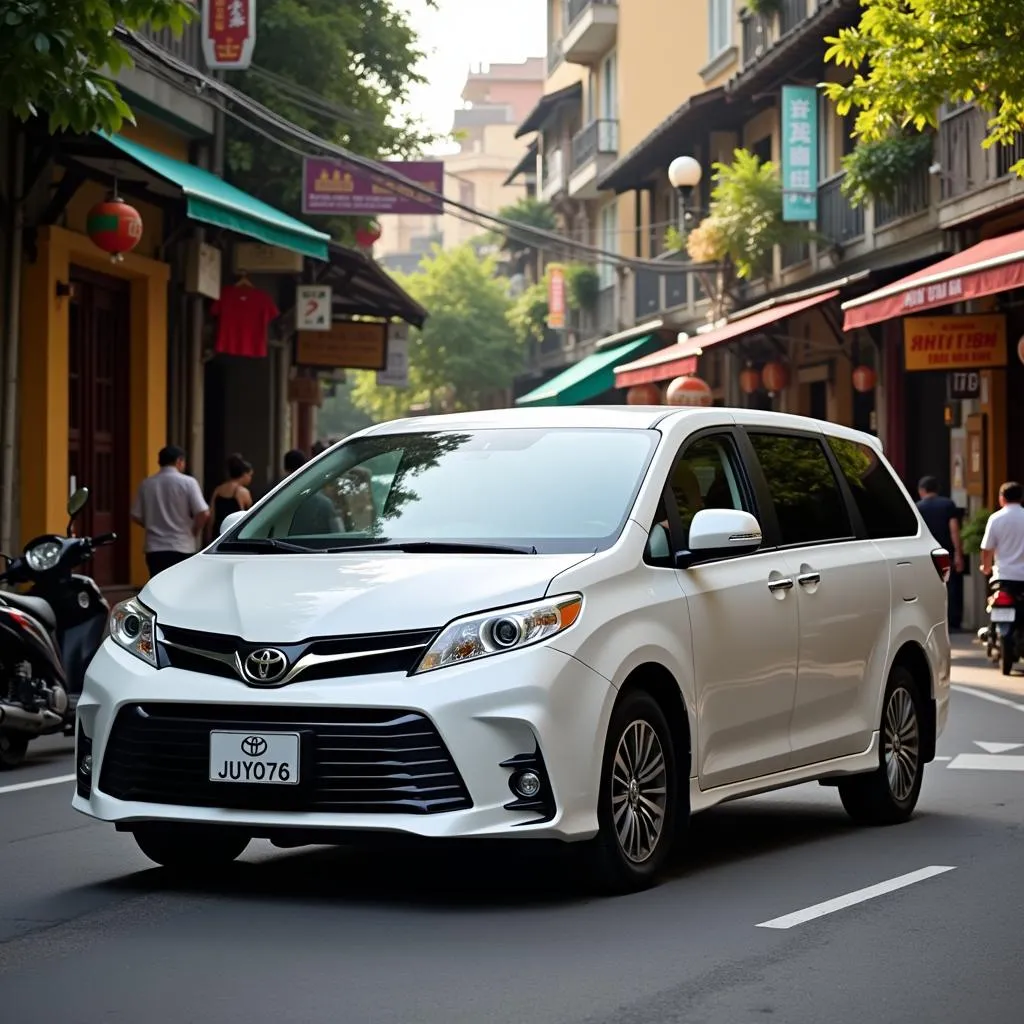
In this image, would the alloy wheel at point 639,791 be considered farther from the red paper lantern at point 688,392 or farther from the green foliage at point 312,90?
the red paper lantern at point 688,392

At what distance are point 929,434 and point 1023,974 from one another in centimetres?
2340

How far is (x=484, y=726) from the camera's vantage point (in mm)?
6887

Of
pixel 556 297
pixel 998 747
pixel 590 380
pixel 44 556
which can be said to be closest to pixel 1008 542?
pixel 998 747

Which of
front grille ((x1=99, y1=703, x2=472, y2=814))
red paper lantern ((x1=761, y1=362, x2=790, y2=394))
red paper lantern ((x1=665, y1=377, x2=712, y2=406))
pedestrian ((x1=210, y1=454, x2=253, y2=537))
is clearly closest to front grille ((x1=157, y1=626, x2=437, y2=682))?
front grille ((x1=99, y1=703, x2=472, y2=814))

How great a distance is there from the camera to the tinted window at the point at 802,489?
9023mm

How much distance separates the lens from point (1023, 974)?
6262 mm

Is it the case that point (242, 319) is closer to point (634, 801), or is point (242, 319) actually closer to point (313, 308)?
point (313, 308)

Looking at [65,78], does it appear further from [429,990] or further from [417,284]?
[417,284]

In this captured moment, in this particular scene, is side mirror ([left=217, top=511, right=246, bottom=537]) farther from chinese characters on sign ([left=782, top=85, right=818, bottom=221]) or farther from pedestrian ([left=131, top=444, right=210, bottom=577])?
chinese characters on sign ([left=782, top=85, right=818, bottom=221])

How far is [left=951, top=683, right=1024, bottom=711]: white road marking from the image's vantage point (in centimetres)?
1602

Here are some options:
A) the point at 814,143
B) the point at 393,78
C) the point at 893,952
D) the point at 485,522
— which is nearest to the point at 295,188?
the point at 393,78

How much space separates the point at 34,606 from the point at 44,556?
601 millimetres

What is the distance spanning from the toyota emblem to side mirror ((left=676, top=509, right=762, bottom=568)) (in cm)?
164

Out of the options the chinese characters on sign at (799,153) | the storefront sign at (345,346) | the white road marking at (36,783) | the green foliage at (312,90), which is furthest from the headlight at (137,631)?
the storefront sign at (345,346)
